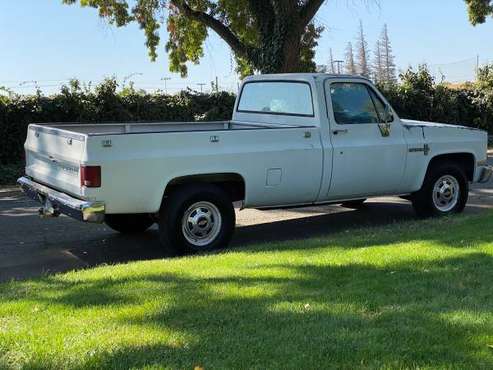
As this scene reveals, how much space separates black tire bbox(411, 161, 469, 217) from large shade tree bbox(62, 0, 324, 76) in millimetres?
8359

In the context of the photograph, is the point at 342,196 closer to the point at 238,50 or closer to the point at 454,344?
the point at 454,344

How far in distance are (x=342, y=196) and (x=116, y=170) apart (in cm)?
299

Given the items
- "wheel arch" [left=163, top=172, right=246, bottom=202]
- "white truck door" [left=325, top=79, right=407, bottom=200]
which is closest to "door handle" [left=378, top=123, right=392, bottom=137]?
"white truck door" [left=325, top=79, right=407, bottom=200]

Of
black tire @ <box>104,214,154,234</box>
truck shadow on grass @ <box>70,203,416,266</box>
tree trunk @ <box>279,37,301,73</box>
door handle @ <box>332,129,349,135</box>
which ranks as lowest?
truck shadow on grass @ <box>70,203,416,266</box>

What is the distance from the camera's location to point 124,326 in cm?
423

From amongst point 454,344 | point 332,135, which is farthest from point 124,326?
point 332,135

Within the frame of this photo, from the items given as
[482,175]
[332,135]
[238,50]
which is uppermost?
[238,50]

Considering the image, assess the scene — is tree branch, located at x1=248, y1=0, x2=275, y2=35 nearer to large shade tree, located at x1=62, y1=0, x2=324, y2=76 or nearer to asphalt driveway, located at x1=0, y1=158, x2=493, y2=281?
large shade tree, located at x1=62, y1=0, x2=324, y2=76

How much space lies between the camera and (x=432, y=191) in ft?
30.1

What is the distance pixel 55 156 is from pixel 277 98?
9.95 ft

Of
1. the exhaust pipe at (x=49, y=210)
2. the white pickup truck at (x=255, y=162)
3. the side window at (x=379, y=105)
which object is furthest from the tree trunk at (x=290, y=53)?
the exhaust pipe at (x=49, y=210)

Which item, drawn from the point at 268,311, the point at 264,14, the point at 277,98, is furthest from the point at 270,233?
the point at 264,14

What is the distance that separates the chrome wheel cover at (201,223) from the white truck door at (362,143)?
157 centimetres

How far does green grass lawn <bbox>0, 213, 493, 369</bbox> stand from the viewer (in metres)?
3.68
